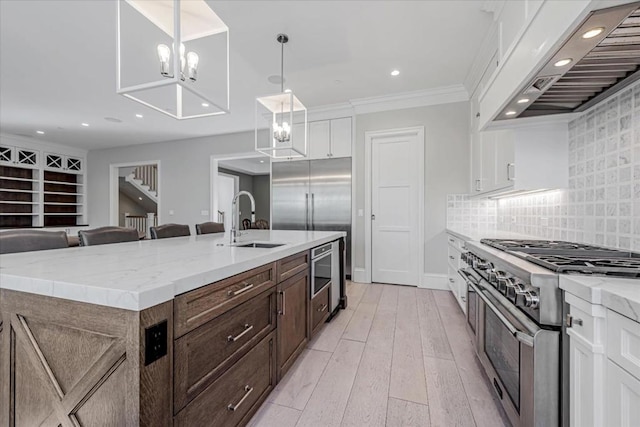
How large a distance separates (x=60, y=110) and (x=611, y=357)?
21.7 feet

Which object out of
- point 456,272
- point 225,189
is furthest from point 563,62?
point 225,189

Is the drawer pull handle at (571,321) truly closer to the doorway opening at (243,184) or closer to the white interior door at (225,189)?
the doorway opening at (243,184)

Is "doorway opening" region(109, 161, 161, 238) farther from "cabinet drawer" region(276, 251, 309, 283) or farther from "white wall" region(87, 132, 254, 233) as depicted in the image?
"cabinet drawer" region(276, 251, 309, 283)

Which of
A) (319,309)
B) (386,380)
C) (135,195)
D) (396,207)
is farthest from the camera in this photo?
(135,195)

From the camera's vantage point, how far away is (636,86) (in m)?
1.38

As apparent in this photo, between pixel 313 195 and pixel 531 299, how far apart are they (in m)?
3.65

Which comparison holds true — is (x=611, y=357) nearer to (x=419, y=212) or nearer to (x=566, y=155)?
(x=566, y=155)

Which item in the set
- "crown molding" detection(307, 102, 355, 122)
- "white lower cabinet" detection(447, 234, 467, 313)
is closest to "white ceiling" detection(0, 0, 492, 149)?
"crown molding" detection(307, 102, 355, 122)

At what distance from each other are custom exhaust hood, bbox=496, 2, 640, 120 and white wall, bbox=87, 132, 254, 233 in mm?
4988

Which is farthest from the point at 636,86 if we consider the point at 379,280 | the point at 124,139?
the point at 124,139

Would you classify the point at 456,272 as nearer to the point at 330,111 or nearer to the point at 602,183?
the point at 602,183

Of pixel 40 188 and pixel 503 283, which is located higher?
pixel 40 188

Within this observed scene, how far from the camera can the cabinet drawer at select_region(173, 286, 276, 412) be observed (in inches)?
36.2

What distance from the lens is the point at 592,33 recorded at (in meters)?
0.97
